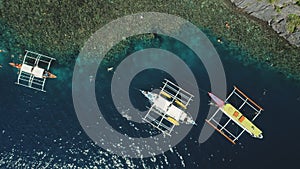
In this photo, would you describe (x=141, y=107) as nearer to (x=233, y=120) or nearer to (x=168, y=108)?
(x=168, y=108)

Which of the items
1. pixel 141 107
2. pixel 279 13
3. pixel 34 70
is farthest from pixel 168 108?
pixel 279 13

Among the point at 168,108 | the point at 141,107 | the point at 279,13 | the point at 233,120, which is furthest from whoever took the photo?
the point at 279,13

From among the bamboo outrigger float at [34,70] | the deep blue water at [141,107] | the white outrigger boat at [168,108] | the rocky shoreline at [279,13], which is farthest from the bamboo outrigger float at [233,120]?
the bamboo outrigger float at [34,70]

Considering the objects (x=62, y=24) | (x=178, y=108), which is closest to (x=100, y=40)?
(x=62, y=24)

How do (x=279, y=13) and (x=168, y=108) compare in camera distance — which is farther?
(x=279, y=13)

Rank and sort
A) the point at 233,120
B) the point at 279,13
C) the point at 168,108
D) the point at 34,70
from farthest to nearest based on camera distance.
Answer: the point at 279,13, the point at 233,120, the point at 168,108, the point at 34,70

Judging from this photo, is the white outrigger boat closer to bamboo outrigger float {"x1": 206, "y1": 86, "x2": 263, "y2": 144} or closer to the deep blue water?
the deep blue water
